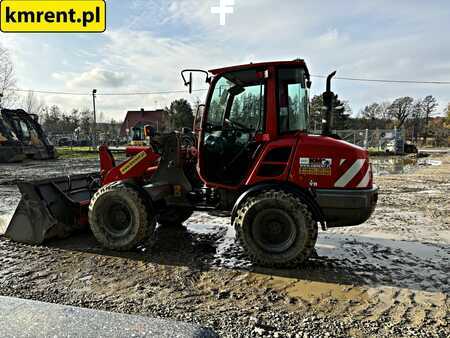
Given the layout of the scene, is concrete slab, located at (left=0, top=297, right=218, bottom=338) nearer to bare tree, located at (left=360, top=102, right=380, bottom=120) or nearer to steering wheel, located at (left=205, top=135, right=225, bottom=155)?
steering wheel, located at (left=205, top=135, right=225, bottom=155)

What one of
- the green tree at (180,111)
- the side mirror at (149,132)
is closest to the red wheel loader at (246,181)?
the side mirror at (149,132)

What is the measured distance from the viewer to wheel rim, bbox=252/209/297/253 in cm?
415

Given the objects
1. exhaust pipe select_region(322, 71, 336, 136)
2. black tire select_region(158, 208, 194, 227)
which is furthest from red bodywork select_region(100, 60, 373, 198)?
black tire select_region(158, 208, 194, 227)

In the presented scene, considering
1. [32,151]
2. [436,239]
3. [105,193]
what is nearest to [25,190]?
[105,193]

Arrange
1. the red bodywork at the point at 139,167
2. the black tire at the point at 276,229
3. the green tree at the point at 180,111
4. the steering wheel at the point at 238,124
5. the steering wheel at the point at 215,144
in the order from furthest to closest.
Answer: the green tree at the point at 180,111
the red bodywork at the point at 139,167
the steering wheel at the point at 215,144
the steering wheel at the point at 238,124
the black tire at the point at 276,229

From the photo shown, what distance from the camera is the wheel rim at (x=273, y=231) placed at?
4148 millimetres

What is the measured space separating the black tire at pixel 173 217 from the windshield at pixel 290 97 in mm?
2395

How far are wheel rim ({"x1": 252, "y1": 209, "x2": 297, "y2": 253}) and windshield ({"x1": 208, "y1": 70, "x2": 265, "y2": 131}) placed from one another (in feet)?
3.53

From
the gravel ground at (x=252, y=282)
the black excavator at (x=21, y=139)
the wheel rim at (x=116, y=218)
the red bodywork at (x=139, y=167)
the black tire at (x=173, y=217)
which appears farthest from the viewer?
the black excavator at (x=21, y=139)

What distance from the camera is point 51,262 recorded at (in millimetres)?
4340

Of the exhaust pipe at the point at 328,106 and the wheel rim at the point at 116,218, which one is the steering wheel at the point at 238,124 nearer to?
the exhaust pipe at the point at 328,106

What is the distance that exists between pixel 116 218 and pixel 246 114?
2.24 meters

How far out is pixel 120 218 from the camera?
4887 mm

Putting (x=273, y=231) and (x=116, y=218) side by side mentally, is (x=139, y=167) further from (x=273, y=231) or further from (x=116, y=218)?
(x=273, y=231)
